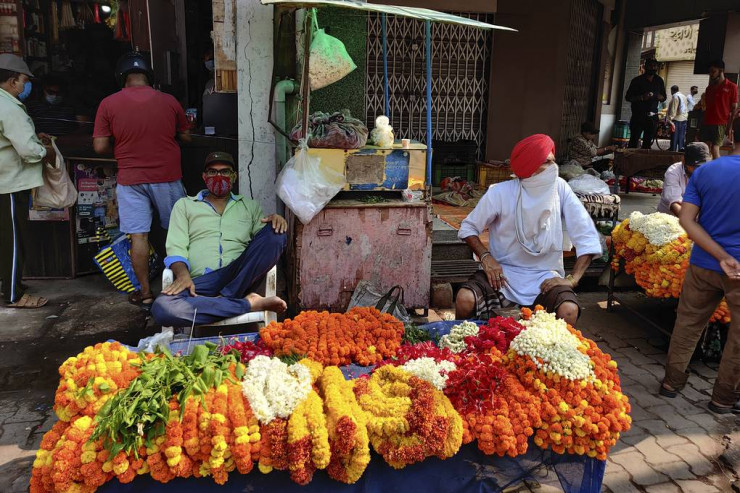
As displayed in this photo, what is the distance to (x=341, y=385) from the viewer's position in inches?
107

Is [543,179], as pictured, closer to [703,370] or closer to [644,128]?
[703,370]

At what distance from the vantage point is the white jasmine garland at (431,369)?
2.78 meters

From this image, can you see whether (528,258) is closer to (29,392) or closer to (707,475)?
(707,475)

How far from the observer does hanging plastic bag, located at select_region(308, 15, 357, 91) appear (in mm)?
4539

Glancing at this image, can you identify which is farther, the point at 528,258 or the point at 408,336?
the point at 528,258

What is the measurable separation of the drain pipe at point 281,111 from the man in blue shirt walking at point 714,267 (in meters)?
3.44

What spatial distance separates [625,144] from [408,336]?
1238cm

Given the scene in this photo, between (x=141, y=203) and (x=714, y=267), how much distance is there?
469cm

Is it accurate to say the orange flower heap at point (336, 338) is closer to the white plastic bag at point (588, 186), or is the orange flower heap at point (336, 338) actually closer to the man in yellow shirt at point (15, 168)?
the man in yellow shirt at point (15, 168)

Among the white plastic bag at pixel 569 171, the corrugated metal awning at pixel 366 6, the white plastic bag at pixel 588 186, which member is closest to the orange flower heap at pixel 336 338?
the corrugated metal awning at pixel 366 6

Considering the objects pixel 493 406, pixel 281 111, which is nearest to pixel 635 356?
pixel 493 406

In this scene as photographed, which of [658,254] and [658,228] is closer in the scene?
[658,254]

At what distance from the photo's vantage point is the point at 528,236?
4109mm

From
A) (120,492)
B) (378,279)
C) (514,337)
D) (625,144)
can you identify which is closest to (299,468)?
(120,492)
